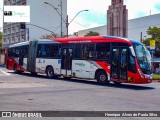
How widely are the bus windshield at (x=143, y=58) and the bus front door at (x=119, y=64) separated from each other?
0.71 m

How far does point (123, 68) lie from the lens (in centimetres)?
1925

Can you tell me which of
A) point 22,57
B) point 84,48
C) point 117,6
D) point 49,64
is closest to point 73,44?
point 84,48

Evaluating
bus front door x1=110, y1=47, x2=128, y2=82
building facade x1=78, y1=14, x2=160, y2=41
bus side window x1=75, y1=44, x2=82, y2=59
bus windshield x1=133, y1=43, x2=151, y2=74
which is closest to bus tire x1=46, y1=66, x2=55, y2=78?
bus side window x1=75, y1=44, x2=82, y2=59

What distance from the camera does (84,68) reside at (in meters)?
21.9

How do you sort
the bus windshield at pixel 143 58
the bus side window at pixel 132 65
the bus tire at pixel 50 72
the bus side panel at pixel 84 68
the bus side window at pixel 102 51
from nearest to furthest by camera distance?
1. the bus side window at pixel 132 65
2. the bus windshield at pixel 143 58
3. the bus side window at pixel 102 51
4. the bus side panel at pixel 84 68
5. the bus tire at pixel 50 72

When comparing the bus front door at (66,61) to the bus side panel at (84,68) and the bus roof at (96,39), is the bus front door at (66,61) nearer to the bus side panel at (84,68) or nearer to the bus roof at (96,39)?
the bus side panel at (84,68)

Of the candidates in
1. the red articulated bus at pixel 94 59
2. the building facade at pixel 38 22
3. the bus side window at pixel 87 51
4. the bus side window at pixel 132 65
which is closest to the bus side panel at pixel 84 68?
the red articulated bus at pixel 94 59

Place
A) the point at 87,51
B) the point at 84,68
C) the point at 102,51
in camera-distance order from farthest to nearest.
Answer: the point at 84,68
the point at 87,51
the point at 102,51

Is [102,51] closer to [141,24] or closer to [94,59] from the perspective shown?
[94,59]

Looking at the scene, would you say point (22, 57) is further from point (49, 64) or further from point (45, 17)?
point (45, 17)

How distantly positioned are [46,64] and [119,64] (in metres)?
8.20

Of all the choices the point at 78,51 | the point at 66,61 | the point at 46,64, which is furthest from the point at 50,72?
the point at 78,51

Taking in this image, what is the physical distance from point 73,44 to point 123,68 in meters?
5.05

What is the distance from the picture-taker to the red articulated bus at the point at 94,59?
19000 millimetres
